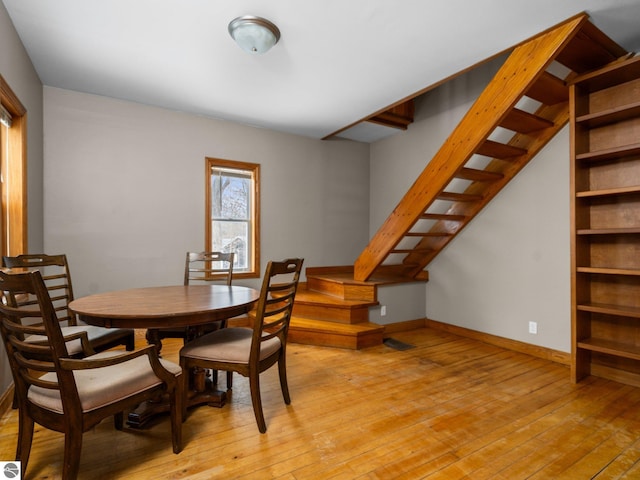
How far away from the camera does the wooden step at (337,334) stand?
3.50m

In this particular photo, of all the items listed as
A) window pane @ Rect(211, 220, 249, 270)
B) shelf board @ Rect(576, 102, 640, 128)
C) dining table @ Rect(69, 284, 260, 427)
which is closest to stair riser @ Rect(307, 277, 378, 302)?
window pane @ Rect(211, 220, 249, 270)

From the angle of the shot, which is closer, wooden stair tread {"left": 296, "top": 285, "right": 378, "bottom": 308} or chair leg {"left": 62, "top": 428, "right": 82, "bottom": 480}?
chair leg {"left": 62, "top": 428, "right": 82, "bottom": 480}

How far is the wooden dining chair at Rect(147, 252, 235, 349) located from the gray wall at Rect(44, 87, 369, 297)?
0.82ft

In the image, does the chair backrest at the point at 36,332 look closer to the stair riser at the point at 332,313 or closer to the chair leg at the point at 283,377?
the chair leg at the point at 283,377

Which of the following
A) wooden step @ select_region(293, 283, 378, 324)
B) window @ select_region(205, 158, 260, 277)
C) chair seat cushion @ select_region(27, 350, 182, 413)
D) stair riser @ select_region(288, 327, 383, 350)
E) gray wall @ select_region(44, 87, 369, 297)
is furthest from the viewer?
window @ select_region(205, 158, 260, 277)

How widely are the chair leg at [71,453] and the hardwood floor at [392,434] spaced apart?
0.30 metres

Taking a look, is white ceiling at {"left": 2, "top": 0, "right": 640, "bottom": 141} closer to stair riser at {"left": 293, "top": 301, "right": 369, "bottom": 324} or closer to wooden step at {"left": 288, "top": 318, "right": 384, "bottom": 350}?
stair riser at {"left": 293, "top": 301, "right": 369, "bottom": 324}

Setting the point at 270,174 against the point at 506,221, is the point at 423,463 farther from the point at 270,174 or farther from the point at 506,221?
the point at 270,174

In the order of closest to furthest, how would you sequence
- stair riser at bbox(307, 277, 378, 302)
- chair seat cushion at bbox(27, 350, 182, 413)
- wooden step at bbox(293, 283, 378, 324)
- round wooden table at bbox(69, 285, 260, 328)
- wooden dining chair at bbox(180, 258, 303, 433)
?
1. chair seat cushion at bbox(27, 350, 182, 413)
2. round wooden table at bbox(69, 285, 260, 328)
3. wooden dining chair at bbox(180, 258, 303, 433)
4. wooden step at bbox(293, 283, 378, 324)
5. stair riser at bbox(307, 277, 378, 302)

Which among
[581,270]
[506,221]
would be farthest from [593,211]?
[506,221]

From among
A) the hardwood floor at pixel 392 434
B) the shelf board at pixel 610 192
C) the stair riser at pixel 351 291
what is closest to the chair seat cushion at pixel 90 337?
the hardwood floor at pixel 392 434

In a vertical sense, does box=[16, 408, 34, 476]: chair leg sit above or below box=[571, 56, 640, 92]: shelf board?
below

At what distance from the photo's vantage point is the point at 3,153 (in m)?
2.58

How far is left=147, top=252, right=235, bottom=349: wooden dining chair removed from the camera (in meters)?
2.40
